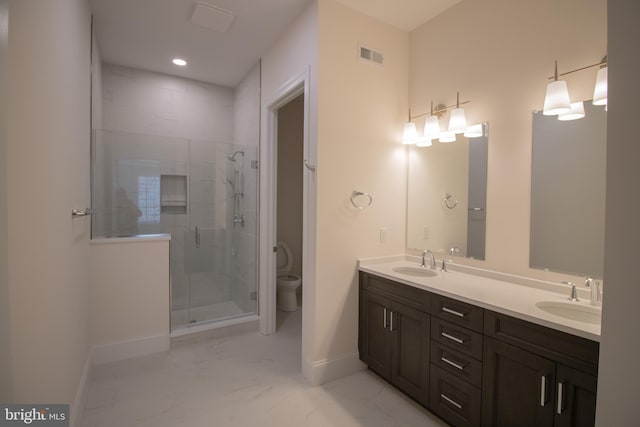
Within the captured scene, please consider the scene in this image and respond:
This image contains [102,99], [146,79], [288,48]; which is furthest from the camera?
[146,79]

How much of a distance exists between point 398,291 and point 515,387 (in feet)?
2.70

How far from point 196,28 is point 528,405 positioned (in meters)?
3.50

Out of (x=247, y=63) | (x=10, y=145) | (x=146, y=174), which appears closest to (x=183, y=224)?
(x=146, y=174)

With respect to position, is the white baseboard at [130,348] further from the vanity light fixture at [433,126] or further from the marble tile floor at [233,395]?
the vanity light fixture at [433,126]

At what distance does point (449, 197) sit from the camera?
241 cm

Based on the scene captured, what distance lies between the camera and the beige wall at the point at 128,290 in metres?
2.49

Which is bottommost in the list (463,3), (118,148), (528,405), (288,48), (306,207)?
(528,405)

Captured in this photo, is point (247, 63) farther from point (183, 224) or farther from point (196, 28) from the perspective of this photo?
point (183, 224)

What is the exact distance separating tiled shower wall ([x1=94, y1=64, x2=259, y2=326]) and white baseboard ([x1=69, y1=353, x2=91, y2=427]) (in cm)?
93

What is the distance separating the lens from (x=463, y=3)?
2271 mm

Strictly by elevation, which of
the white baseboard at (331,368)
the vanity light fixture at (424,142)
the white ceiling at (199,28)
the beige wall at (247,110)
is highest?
the white ceiling at (199,28)

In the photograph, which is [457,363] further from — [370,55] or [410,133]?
[370,55]

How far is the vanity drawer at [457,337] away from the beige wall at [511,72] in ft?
2.00

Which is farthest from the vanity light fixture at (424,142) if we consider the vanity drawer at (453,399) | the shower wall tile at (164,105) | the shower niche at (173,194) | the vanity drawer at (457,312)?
the shower wall tile at (164,105)
